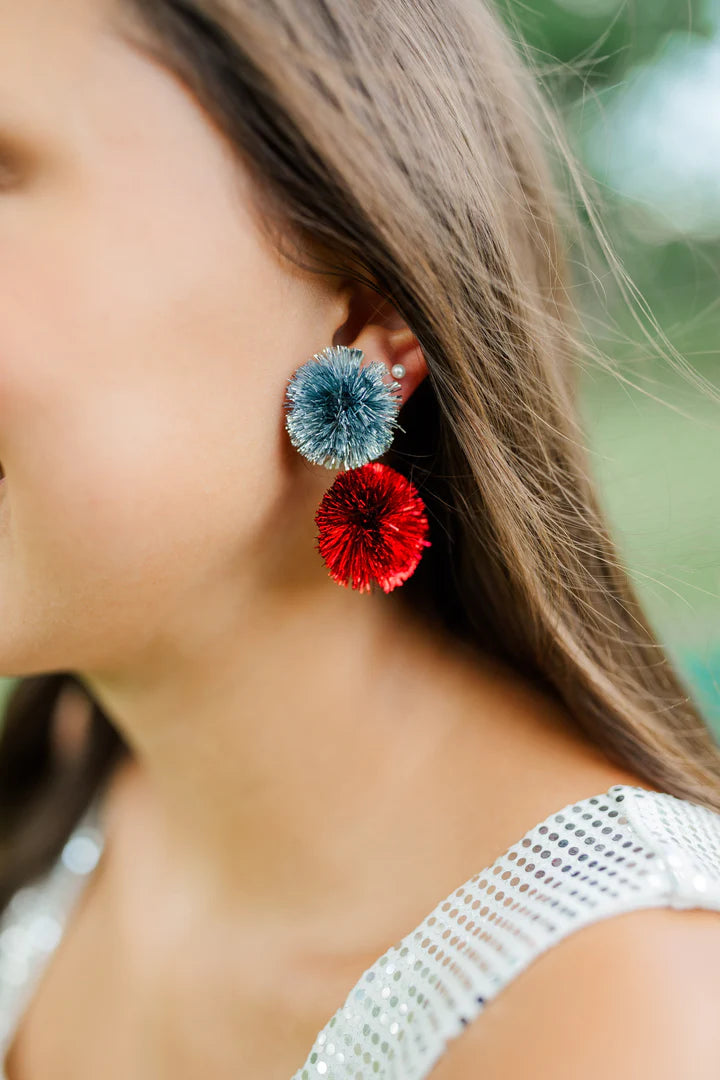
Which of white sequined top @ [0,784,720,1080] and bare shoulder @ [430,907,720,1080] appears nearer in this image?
bare shoulder @ [430,907,720,1080]

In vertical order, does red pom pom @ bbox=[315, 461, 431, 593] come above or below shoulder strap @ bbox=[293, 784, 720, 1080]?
above

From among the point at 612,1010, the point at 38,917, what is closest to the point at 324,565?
the point at 612,1010

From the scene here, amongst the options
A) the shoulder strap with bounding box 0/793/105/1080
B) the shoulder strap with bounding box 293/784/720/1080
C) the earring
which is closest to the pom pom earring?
the earring

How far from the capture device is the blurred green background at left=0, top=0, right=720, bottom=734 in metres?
1.04

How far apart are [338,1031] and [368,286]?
675 millimetres

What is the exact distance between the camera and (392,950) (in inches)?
35.0

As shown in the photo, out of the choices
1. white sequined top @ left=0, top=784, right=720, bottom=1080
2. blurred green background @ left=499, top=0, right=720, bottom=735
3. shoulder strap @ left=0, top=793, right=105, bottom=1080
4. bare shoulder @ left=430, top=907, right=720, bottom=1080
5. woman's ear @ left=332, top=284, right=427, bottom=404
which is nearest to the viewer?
bare shoulder @ left=430, top=907, right=720, bottom=1080

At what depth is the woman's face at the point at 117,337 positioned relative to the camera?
0.77 metres

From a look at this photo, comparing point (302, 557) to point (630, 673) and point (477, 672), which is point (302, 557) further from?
point (630, 673)

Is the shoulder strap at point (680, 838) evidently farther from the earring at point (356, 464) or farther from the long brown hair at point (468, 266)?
the earring at point (356, 464)

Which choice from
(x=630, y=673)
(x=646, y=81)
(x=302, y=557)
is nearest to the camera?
(x=302, y=557)

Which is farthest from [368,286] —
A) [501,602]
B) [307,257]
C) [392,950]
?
[392,950]

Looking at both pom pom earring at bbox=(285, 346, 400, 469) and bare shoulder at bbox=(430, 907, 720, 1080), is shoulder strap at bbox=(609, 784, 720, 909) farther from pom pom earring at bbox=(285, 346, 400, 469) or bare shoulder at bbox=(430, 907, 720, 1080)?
pom pom earring at bbox=(285, 346, 400, 469)

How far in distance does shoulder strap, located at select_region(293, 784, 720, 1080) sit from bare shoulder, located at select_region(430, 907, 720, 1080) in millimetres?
12
